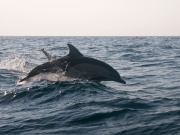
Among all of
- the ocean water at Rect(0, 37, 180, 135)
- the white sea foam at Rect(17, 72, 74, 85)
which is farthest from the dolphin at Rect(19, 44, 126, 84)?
the ocean water at Rect(0, 37, 180, 135)

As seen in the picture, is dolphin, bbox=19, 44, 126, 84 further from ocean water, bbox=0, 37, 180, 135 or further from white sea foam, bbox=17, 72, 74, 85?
ocean water, bbox=0, 37, 180, 135

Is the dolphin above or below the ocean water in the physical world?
above

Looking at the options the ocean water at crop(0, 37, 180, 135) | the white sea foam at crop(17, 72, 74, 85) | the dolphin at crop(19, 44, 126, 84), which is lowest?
the ocean water at crop(0, 37, 180, 135)

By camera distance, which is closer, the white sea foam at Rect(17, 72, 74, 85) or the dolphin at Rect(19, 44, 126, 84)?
the dolphin at Rect(19, 44, 126, 84)

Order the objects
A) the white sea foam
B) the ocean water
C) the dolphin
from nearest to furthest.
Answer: the ocean water, the dolphin, the white sea foam

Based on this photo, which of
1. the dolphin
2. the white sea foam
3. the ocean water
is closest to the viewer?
the ocean water

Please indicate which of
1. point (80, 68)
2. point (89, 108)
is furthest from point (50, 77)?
point (89, 108)

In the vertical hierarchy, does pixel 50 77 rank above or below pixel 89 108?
above

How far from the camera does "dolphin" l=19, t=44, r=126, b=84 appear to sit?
40.3 feet

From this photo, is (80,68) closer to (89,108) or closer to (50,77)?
(50,77)

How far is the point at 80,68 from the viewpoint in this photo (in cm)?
1253

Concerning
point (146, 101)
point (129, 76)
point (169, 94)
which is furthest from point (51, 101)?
point (129, 76)

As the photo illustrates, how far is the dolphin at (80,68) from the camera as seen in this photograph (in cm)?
1228

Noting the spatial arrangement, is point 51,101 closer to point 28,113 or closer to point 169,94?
point 28,113
